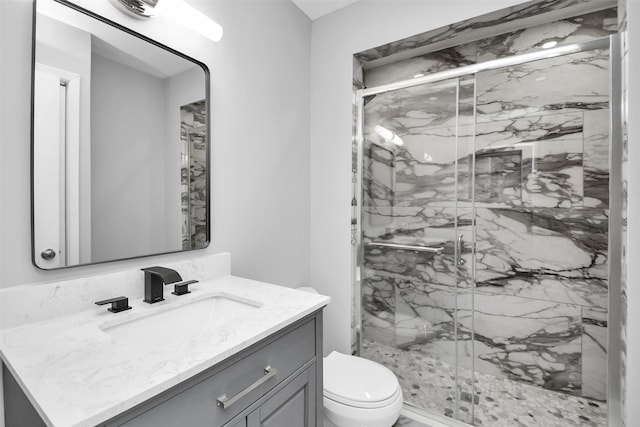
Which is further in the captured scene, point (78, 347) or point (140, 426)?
point (78, 347)

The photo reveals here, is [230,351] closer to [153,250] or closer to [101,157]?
[153,250]

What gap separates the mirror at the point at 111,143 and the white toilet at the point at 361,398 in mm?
908

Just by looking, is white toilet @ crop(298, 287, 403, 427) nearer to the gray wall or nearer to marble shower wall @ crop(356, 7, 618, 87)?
the gray wall

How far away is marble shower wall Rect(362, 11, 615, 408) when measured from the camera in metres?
1.83

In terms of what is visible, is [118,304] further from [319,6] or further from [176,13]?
[319,6]

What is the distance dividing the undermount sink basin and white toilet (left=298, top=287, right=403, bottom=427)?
63cm

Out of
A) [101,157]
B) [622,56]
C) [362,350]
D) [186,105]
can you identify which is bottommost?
[362,350]

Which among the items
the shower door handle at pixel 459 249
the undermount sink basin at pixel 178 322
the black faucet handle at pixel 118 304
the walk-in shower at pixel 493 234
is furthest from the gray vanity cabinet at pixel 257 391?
the shower door handle at pixel 459 249

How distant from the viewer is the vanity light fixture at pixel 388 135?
6.66 ft

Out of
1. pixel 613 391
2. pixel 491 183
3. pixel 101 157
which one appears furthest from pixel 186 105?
pixel 613 391

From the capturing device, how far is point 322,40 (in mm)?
2107

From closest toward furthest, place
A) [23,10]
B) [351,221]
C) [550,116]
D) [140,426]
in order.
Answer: [140,426] → [23,10] → [550,116] → [351,221]

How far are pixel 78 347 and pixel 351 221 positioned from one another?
4.94 ft

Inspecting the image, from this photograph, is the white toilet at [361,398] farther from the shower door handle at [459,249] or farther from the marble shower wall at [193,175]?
the marble shower wall at [193,175]
